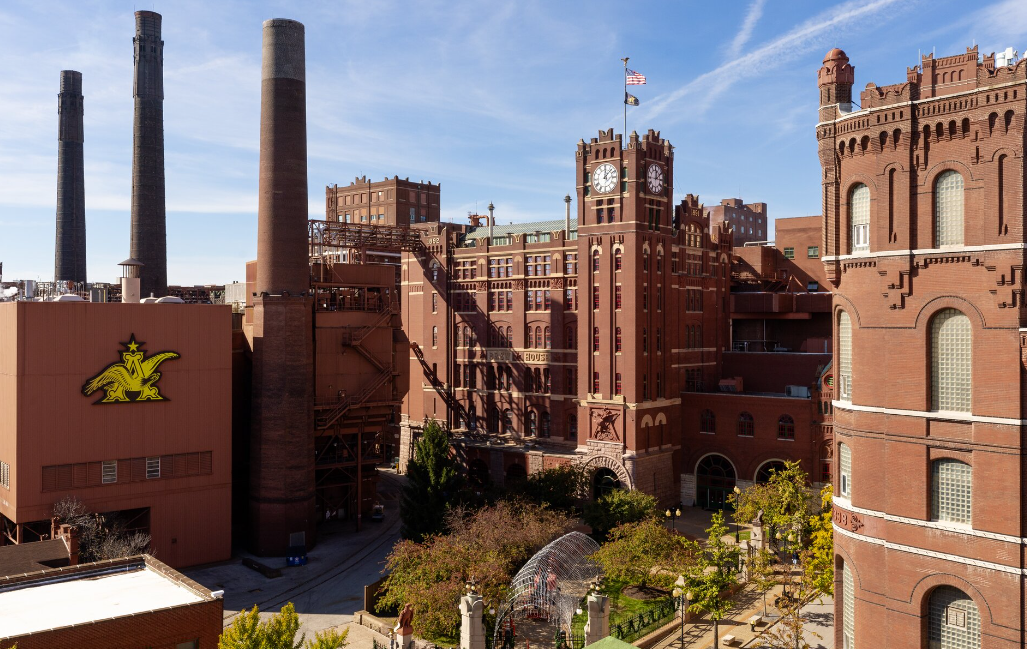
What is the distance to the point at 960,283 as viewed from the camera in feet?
82.5

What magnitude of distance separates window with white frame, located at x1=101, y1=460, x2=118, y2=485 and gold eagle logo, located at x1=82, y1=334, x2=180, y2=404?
11.9 feet

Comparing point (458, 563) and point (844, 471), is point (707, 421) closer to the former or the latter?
point (458, 563)

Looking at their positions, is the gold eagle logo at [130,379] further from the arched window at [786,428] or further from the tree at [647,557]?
the arched window at [786,428]

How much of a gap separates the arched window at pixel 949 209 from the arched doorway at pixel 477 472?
49522 millimetres

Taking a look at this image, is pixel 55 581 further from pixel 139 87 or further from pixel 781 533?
pixel 139 87

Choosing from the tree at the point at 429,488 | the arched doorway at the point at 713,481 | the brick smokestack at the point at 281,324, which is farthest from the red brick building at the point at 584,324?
the brick smokestack at the point at 281,324

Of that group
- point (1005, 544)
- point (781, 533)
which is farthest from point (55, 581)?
point (781, 533)

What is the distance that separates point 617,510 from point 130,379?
31.4m

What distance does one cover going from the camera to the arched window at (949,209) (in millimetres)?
25375

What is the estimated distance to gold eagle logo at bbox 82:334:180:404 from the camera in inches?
1937

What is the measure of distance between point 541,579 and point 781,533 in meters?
A: 20.8

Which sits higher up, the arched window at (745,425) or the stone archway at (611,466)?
the arched window at (745,425)

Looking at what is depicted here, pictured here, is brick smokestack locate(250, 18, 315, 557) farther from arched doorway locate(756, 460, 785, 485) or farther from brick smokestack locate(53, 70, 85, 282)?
brick smokestack locate(53, 70, 85, 282)

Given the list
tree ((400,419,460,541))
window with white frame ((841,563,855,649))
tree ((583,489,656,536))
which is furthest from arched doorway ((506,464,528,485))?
window with white frame ((841,563,855,649))
